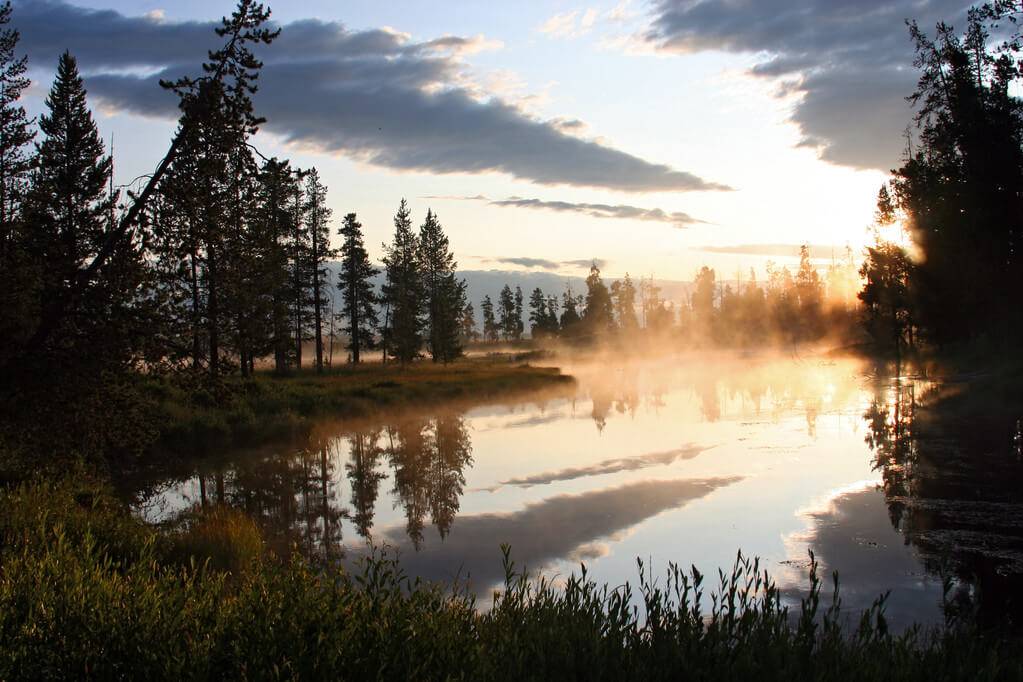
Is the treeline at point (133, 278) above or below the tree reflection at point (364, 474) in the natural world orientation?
above

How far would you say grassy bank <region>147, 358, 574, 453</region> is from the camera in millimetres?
18492

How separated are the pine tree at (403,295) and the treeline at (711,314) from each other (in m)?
57.6

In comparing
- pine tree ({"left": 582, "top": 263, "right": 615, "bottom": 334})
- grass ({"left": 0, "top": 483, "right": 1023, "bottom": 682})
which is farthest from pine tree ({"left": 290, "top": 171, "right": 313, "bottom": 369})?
pine tree ({"left": 582, "top": 263, "right": 615, "bottom": 334})

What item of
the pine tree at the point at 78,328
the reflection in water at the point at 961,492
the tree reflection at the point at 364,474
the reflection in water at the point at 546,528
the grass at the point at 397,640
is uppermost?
the pine tree at the point at 78,328

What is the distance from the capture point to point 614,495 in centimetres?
1692

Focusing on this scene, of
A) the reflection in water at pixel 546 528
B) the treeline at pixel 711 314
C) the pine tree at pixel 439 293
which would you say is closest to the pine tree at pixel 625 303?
the treeline at pixel 711 314

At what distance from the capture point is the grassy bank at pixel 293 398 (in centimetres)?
1849

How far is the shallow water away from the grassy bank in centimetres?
187

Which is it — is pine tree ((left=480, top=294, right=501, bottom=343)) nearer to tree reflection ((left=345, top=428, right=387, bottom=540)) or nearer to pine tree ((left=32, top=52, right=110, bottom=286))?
tree reflection ((left=345, top=428, right=387, bottom=540))

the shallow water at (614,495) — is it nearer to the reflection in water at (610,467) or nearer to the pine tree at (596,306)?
the reflection in water at (610,467)

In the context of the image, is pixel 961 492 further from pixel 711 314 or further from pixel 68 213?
pixel 711 314

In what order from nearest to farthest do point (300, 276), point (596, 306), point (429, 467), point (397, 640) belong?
point (397, 640)
point (429, 467)
point (300, 276)
point (596, 306)

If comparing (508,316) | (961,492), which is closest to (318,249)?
(961,492)

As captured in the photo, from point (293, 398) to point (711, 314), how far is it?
471 ft
